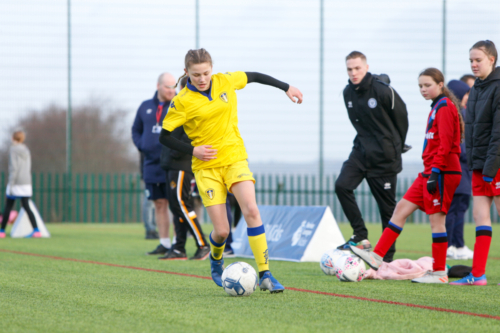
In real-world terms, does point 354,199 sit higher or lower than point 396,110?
lower

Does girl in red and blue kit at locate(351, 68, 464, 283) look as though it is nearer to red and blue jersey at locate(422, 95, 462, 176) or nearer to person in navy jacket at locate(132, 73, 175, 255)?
red and blue jersey at locate(422, 95, 462, 176)

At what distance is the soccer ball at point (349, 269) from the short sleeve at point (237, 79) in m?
1.86

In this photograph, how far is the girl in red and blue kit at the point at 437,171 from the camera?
5605mm

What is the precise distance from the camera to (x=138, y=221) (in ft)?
63.3

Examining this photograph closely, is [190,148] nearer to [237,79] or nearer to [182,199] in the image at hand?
[237,79]

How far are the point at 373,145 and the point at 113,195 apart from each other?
13.7 meters

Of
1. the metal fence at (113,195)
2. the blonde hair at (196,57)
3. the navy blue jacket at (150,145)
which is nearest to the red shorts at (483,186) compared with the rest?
the blonde hair at (196,57)

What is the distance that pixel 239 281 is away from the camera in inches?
181

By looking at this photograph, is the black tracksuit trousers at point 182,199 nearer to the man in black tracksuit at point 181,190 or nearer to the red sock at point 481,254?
the man in black tracksuit at point 181,190

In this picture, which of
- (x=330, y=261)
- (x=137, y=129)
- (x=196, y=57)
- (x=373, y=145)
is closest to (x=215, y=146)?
(x=196, y=57)

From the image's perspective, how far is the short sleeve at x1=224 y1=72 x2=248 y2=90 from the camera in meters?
5.11

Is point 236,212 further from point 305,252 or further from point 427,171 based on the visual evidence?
point 427,171

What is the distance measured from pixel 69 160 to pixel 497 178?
15327mm

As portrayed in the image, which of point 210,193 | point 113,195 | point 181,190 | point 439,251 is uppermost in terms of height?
point 210,193
